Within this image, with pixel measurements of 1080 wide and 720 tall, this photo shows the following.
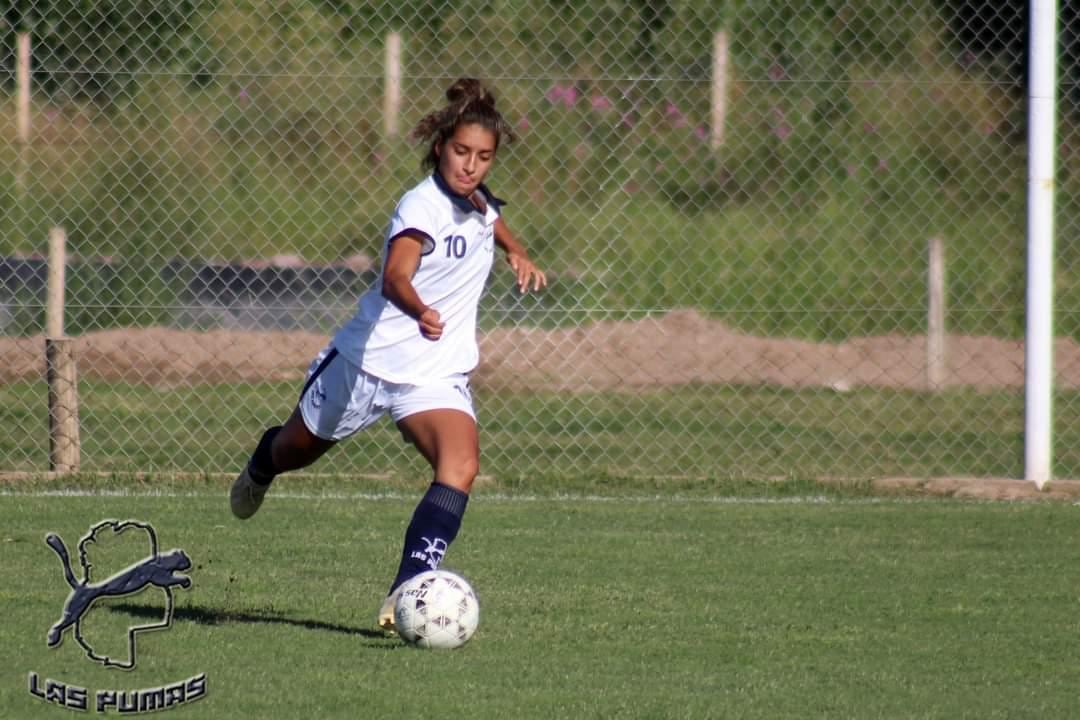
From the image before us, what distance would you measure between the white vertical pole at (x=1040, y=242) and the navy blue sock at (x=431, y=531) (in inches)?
167

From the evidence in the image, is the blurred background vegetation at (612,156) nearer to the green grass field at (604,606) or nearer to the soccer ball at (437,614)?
the green grass field at (604,606)

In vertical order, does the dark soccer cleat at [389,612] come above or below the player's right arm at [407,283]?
below

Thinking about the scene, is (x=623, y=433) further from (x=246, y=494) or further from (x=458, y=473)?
(x=458, y=473)

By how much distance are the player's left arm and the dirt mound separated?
6.14 m

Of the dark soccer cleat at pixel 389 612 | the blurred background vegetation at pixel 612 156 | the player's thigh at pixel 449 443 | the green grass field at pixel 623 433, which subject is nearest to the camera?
the dark soccer cleat at pixel 389 612

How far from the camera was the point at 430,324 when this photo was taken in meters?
4.75


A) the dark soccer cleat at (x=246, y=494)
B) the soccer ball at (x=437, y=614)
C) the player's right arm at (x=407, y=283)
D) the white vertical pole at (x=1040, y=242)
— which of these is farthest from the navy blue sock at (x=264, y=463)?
the white vertical pole at (x=1040, y=242)

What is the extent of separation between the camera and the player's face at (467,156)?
17.0 feet

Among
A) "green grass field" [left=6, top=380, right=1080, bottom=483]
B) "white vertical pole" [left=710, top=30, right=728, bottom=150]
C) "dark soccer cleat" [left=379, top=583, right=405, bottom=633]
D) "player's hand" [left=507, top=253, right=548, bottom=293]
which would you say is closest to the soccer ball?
"dark soccer cleat" [left=379, top=583, right=405, bottom=633]

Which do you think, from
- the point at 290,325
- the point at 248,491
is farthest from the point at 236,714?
the point at 290,325

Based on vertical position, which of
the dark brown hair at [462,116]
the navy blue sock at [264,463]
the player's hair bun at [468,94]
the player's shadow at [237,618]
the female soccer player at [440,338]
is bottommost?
the player's shadow at [237,618]

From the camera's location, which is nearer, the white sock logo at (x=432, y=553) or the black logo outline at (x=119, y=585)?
the black logo outline at (x=119, y=585)

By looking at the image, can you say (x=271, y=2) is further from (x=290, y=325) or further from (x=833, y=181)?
(x=833, y=181)

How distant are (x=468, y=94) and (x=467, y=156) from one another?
0.20 meters
